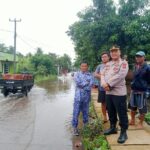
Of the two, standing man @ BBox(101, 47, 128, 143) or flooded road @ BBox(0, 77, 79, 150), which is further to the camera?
flooded road @ BBox(0, 77, 79, 150)

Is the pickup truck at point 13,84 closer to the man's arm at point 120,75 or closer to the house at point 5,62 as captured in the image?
the man's arm at point 120,75

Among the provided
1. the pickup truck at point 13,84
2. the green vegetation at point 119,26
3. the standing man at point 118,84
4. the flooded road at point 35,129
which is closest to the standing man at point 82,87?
the flooded road at point 35,129

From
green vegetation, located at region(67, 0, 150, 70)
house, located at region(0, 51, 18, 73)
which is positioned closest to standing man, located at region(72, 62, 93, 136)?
green vegetation, located at region(67, 0, 150, 70)

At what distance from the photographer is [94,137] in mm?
7066

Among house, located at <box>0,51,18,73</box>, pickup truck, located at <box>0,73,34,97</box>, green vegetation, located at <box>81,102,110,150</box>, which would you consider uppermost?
house, located at <box>0,51,18,73</box>

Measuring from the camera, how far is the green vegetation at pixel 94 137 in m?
6.29

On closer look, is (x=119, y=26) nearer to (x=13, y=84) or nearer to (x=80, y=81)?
(x=13, y=84)

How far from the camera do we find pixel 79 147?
6879mm

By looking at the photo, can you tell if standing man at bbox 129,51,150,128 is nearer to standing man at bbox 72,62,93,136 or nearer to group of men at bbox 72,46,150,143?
group of men at bbox 72,46,150,143

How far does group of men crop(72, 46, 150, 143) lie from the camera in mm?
6180

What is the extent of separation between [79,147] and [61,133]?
140 centimetres

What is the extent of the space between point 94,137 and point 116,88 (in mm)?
1443

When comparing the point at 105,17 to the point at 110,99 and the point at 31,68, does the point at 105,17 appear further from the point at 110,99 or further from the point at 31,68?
the point at 31,68

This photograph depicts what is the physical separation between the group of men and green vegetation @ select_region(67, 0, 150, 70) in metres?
8.23
